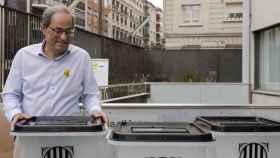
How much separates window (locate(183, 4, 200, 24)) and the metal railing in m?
26.3

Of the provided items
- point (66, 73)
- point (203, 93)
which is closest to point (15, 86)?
point (66, 73)

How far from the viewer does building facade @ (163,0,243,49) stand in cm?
4172

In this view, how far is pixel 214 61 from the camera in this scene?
79.2 ft

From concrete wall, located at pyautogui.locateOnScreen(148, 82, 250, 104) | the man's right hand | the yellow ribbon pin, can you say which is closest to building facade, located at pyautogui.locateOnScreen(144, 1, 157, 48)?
concrete wall, located at pyautogui.locateOnScreen(148, 82, 250, 104)

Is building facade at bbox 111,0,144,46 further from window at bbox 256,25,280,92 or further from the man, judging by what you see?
the man

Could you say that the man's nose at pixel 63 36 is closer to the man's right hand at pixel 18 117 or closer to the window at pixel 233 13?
the man's right hand at pixel 18 117

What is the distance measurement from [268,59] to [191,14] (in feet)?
105

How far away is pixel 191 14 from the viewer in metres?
43.3

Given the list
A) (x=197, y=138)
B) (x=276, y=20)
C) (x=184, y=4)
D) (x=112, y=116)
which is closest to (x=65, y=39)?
(x=112, y=116)

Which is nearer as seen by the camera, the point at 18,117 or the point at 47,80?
the point at 18,117

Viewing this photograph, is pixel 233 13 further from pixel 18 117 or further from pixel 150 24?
pixel 150 24

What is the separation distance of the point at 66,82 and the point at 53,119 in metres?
0.25

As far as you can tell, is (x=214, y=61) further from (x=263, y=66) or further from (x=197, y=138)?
(x=197, y=138)

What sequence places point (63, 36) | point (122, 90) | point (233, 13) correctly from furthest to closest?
point (233, 13)
point (122, 90)
point (63, 36)
